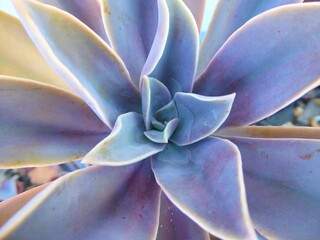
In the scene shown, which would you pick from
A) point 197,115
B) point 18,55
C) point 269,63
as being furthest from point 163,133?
point 18,55

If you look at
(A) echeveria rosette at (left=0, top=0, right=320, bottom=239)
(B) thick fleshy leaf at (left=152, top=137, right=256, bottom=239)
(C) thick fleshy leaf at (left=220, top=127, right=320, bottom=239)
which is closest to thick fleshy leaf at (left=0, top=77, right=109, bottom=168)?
(A) echeveria rosette at (left=0, top=0, right=320, bottom=239)

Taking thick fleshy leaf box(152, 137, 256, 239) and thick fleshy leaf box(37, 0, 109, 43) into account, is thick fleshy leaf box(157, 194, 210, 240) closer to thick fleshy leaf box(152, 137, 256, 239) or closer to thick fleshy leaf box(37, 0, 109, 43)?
thick fleshy leaf box(152, 137, 256, 239)

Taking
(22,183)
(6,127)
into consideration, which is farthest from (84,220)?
(22,183)

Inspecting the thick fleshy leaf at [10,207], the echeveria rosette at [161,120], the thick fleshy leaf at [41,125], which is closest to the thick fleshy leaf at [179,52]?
the echeveria rosette at [161,120]

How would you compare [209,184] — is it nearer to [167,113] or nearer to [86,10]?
[167,113]

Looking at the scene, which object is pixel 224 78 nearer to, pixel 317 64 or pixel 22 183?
pixel 317 64

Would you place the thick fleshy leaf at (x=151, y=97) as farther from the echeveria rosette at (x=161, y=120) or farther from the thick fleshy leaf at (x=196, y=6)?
the thick fleshy leaf at (x=196, y=6)
